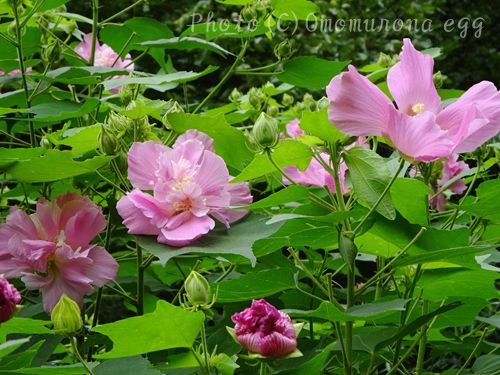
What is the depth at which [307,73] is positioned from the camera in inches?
48.4

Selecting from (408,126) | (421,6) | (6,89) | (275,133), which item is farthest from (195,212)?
(421,6)

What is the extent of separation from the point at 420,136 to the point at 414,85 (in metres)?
0.07

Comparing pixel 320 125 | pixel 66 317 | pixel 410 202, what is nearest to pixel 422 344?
pixel 410 202

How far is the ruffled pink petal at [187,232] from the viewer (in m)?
0.88

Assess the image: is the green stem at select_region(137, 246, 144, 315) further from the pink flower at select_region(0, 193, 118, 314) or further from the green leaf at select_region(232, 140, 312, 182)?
the green leaf at select_region(232, 140, 312, 182)

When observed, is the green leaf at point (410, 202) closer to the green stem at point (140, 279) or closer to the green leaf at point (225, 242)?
the green leaf at point (225, 242)

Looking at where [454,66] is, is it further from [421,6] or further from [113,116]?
[113,116]

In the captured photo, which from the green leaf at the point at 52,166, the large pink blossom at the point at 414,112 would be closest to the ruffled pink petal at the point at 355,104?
the large pink blossom at the point at 414,112

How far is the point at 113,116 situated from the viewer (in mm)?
979

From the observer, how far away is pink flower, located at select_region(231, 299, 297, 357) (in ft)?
2.72

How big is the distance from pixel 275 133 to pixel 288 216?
0.11m

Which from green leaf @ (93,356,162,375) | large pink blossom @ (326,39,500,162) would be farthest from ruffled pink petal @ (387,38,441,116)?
green leaf @ (93,356,162,375)

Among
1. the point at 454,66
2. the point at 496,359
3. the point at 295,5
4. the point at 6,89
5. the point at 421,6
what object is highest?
the point at 295,5

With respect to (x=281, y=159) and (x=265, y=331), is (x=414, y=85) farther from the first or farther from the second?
(x=265, y=331)
